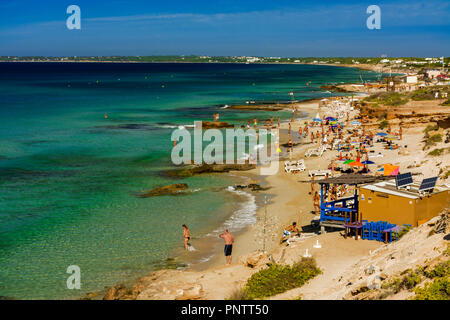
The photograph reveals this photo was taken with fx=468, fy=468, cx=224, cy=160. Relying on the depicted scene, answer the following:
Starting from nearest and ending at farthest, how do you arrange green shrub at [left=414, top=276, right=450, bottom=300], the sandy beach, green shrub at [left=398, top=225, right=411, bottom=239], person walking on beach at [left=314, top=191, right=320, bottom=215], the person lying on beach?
1. green shrub at [left=414, top=276, right=450, bottom=300]
2. the sandy beach
3. green shrub at [left=398, top=225, right=411, bottom=239]
4. the person lying on beach
5. person walking on beach at [left=314, top=191, right=320, bottom=215]

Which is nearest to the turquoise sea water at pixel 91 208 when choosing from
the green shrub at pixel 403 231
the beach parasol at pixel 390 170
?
the beach parasol at pixel 390 170

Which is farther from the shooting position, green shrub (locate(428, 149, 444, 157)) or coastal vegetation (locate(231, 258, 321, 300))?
green shrub (locate(428, 149, 444, 157))

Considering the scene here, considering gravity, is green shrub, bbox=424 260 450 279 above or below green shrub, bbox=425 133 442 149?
below

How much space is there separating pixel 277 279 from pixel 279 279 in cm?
6

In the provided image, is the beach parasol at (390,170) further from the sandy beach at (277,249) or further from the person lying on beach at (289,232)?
the person lying on beach at (289,232)

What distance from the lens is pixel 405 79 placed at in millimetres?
83438

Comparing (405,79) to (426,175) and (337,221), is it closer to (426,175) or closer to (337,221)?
(426,175)

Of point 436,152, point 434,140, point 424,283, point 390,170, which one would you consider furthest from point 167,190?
point 424,283

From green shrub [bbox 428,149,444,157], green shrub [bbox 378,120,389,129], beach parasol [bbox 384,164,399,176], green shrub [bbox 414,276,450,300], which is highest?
green shrub [bbox 378,120,389,129]

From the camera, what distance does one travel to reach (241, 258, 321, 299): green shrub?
11.8 metres

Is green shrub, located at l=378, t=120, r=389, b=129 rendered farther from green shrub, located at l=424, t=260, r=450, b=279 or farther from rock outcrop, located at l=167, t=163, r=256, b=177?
green shrub, located at l=424, t=260, r=450, b=279

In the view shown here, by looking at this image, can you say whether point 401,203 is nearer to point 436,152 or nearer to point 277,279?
point 277,279

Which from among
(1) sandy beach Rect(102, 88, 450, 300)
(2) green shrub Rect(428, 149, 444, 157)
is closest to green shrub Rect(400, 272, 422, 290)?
(1) sandy beach Rect(102, 88, 450, 300)
